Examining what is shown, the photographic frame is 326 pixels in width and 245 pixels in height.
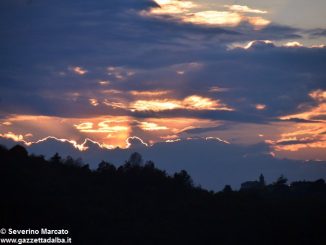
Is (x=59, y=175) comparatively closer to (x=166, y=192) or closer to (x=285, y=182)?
(x=166, y=192)

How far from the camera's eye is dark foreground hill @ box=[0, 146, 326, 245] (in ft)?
247

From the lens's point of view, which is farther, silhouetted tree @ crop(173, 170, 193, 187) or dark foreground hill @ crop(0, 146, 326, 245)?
silhouetted tree @ crop(173, 170, 193, 187)

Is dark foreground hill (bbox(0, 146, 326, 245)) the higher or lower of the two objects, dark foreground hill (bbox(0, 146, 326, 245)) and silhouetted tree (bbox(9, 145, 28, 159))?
the lower

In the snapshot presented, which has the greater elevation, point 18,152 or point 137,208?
point 18,152

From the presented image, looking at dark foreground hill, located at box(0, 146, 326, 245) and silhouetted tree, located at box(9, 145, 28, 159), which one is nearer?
dark foreground hill, located at box(0, 146, 326, 245)

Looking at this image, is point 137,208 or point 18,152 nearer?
point 137,208

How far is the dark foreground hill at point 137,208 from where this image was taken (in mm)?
75375

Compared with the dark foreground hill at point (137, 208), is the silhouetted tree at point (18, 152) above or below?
above

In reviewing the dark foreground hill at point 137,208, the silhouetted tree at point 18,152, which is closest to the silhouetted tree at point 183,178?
the dark foreground hill at point 137,208

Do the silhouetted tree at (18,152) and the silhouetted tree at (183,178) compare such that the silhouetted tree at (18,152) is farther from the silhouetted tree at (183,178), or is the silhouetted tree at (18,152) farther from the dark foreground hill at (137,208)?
the silhouetted tree at (183,178)

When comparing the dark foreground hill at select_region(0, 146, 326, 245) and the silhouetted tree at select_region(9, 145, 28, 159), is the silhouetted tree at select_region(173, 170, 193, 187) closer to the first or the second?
the dark foreground hill at select_region(0, 146, 326, 245)

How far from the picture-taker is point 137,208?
288 feet

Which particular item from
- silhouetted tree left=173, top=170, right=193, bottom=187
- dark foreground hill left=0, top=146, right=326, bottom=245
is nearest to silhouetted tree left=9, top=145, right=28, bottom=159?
dark foreground hill left=0, top=146, right=326, bottom=245

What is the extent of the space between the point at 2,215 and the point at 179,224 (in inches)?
974
